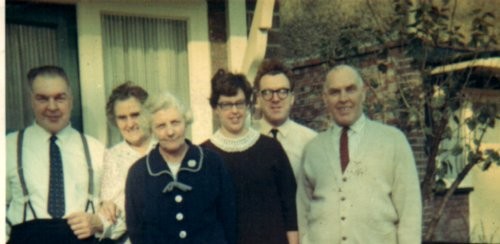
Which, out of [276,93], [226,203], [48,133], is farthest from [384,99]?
[48,133]

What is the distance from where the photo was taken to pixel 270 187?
2.71m

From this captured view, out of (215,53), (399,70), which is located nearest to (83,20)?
(215,53)

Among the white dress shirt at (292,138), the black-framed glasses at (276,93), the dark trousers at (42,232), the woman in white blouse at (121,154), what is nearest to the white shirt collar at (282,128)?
Answer: the white dress shirt at (292,138)

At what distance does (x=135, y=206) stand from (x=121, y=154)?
31 cm

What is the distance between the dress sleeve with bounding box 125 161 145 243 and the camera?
8.30 feet

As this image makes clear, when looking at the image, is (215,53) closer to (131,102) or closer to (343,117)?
(131,102)

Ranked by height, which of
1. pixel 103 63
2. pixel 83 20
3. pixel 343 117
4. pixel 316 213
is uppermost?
pixel 83 20

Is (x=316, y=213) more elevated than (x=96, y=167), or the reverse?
(x=96, y=167)

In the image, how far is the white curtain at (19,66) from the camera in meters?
3.13

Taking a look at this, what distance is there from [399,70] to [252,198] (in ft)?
6.69

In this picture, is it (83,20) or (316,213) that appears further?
(83,20)

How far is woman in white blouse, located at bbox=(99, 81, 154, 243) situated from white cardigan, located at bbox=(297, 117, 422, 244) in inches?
29.0

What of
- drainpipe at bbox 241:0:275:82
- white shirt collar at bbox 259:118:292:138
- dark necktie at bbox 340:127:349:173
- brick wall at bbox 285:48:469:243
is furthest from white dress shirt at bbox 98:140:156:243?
brick wall at bbox 285:48:469:243

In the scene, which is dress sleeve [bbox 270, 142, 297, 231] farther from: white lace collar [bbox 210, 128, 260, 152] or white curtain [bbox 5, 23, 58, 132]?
white curtain [bbox 5, 23, 58, 132]
